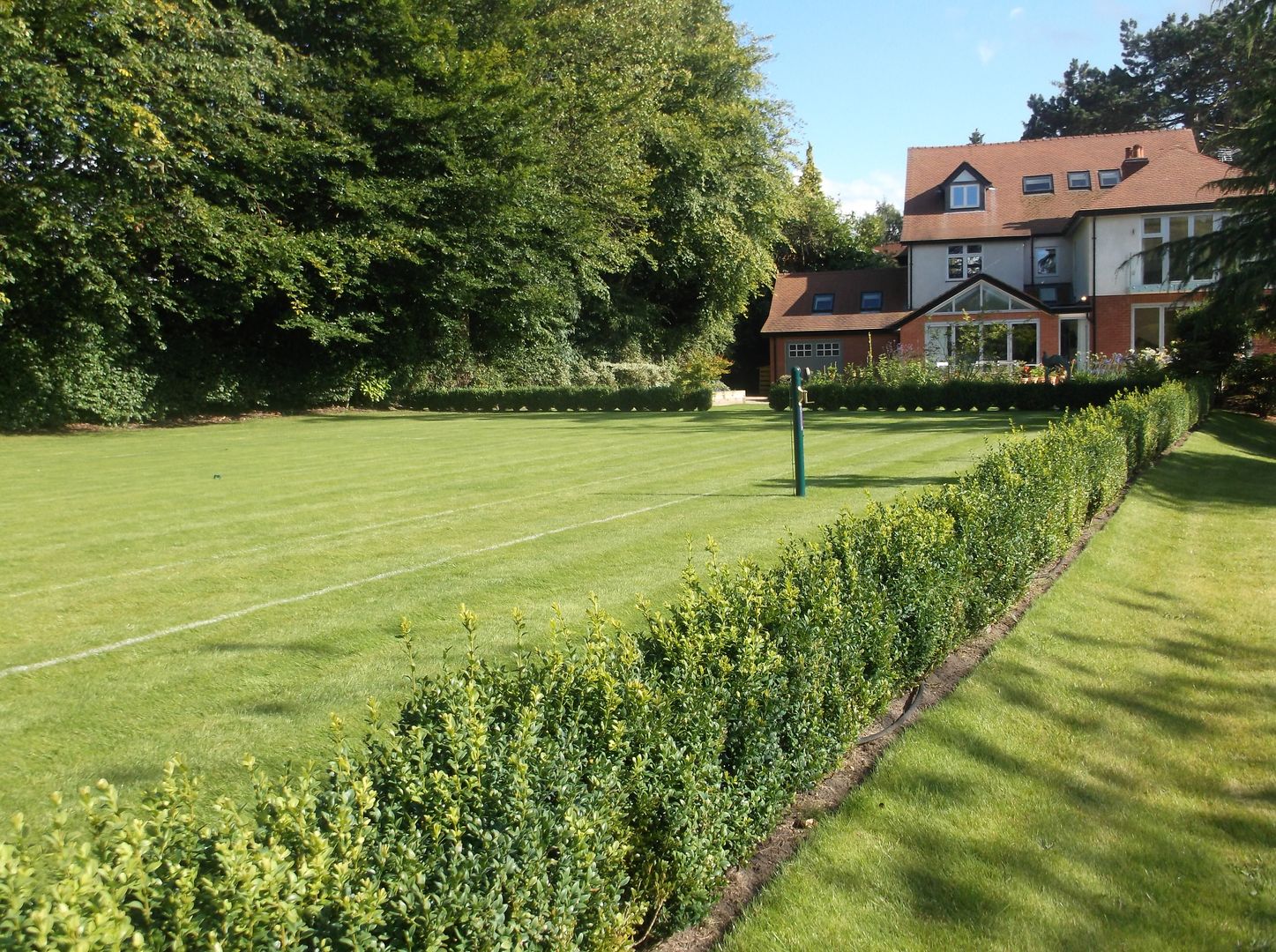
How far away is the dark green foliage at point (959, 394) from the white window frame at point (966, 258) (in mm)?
16603

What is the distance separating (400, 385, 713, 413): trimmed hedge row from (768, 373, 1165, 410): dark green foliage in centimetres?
386

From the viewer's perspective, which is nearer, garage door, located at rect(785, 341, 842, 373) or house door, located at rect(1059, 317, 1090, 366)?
house door, located at rect(1059, 317, 1090, 366)

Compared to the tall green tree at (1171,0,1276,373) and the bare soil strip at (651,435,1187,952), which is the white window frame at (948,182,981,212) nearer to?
the tall green tree at (1171,0,1276,373)

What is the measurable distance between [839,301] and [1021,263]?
30.0ft

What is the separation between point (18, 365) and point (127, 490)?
588 inches

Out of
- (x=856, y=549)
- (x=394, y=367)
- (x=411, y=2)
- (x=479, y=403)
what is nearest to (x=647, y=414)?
(x=479, y=403)

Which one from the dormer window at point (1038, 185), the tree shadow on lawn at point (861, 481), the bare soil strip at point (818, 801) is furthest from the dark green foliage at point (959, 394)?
the bare soil strip at point (818, 801)

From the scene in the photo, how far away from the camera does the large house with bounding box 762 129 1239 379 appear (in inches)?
1500

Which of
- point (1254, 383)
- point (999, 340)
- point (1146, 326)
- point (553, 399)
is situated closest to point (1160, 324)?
point (1146, 326)

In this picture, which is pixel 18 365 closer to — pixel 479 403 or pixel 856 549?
pixel 479 403

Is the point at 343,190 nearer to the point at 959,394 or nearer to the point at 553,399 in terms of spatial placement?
the point at 553,399

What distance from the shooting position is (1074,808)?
4.28 metres

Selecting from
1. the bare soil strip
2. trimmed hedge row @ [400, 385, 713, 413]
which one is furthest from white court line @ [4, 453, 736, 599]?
trimmed hedge row @ [400, 385, 713, 413]

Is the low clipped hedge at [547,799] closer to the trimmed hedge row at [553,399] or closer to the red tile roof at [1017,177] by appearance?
the trimmed hedge row at [553,399]
